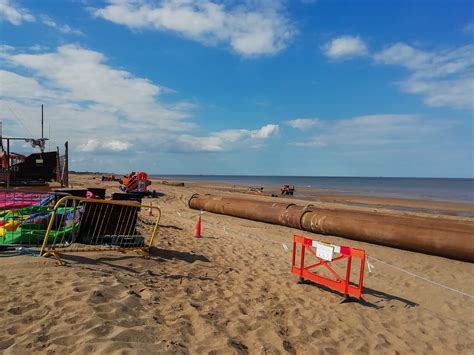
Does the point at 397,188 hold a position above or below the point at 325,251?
below

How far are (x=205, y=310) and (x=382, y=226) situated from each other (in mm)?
8312

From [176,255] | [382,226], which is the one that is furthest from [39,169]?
[382,226]

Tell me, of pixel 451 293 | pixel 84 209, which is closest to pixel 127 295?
pixel 84 209

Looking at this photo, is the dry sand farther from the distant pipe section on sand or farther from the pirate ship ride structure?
Answer: the pirate ship ride structure

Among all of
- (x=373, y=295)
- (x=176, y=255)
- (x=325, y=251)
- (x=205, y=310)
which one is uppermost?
(x=325, y=251)

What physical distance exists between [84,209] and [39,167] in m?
10.3

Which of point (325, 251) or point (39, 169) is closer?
point (325, 251)

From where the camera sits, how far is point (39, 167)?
Answer: 15.4 metres

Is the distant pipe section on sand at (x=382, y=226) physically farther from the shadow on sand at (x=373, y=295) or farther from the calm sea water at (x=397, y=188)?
the calm sea water at (x=397, y=188)

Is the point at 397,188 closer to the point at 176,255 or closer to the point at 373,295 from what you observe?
the point at 373,295

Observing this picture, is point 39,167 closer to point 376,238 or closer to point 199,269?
point 199,269

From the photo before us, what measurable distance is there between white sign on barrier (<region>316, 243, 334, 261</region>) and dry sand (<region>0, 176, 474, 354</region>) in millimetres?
670

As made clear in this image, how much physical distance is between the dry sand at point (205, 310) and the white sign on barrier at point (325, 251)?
Answer: 670 millimetres

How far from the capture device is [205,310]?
4.92 m
